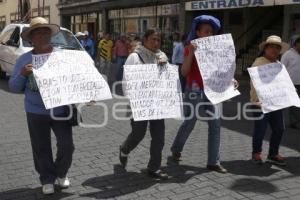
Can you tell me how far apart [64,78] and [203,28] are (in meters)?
1.68

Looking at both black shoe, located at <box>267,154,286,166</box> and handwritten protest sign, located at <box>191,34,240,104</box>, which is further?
black shoe, located at <box>267,154,286,166</box>

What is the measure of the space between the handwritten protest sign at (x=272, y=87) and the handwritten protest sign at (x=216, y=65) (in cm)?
36

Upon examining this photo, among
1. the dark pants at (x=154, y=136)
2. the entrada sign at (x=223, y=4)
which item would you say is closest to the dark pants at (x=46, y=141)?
the dark pants at (x=154, y=136)

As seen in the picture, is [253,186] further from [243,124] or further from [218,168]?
[243,124]

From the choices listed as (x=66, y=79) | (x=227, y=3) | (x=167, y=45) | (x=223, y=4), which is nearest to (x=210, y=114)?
(x=66, y=79)

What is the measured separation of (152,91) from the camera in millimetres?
5113

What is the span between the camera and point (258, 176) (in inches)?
213

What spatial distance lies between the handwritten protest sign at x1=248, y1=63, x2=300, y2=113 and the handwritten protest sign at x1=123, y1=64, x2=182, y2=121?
3.43 ft

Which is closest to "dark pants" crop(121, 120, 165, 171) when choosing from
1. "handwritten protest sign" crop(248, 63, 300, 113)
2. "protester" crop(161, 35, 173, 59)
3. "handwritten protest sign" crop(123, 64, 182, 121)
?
"handwritten protest sign" crop(123, 64, 182, 121)

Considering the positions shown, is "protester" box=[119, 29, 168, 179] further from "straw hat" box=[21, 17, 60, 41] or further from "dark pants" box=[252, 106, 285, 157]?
"dark pants" box=[252, 106, 285, 157]

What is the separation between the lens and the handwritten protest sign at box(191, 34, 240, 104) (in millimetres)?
5312

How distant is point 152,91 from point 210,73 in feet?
2.39

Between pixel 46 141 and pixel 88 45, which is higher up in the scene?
pixel 88 45

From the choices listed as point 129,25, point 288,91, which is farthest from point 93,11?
Answer: point 288,91
